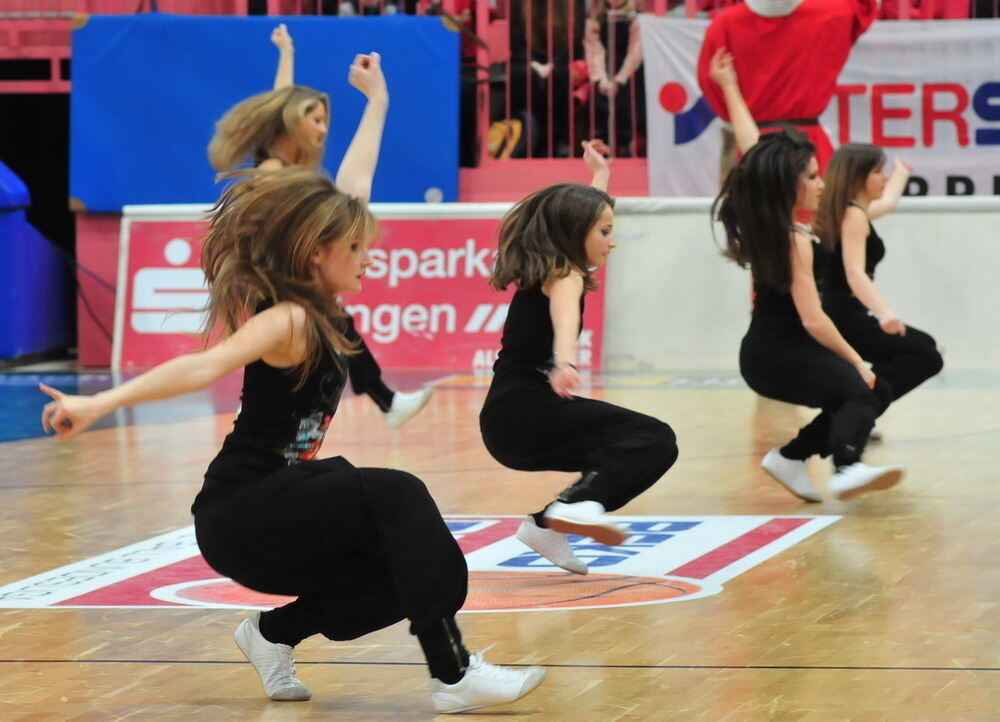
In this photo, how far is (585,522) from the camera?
4.66 m

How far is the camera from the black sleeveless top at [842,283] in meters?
7.32

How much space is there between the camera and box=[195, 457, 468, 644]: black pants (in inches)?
138

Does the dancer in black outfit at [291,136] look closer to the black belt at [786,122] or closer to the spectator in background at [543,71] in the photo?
the black belt at [786,122]

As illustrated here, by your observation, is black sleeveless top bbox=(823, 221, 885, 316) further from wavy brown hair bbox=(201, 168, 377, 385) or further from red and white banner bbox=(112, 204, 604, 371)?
red and white banner bbox=(112, 204, 604, 371)

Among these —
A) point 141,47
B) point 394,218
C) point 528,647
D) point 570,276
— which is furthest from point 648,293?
point 528,647

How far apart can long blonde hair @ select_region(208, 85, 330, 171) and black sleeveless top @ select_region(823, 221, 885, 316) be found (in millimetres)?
2300

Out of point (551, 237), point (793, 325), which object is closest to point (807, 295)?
point (793, 325)

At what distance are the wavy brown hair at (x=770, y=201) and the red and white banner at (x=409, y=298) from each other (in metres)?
5.28

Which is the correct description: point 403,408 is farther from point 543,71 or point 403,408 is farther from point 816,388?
point 543,71

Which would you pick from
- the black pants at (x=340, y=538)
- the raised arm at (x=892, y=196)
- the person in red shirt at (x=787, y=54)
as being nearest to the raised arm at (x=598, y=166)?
the black pants at (x=340, y=538)

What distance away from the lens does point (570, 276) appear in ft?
16.4

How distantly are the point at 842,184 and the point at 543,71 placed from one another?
6386mm

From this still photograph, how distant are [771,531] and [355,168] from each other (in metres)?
2.22

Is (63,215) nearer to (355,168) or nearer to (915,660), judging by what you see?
(355,168)
